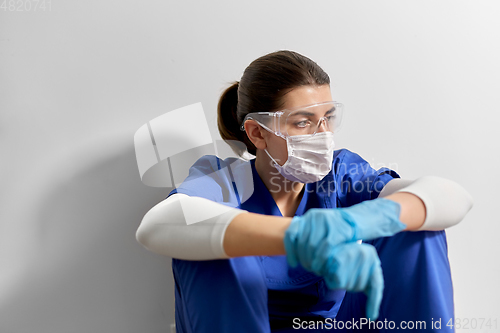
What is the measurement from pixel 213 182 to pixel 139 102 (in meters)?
0.44

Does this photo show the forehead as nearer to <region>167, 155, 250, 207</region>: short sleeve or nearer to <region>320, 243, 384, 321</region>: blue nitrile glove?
<region>167, 155, 250, 207</region>: short sleeve

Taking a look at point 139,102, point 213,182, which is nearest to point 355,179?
point 213,182

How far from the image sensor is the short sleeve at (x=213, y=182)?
1.13 m

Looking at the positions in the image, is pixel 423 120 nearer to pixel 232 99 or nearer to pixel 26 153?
pixel 232 99

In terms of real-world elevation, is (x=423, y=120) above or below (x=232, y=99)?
below

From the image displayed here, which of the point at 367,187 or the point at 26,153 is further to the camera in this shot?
the point at 26,153

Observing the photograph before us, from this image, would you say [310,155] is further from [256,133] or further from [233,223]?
[233,223]

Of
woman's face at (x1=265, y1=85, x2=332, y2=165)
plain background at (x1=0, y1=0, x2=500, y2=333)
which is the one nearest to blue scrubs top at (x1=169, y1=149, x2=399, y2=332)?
woman's face at (x1=265, y1=85, x2=332, y2=165)

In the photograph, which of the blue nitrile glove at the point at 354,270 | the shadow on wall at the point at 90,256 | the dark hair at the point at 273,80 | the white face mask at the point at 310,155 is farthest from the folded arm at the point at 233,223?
the shadow on wall at the point at 90,256

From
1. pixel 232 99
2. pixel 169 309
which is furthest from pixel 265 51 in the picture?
pixel 169 309

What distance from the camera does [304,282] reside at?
119 cm

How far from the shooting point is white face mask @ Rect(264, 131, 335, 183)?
1.18 m

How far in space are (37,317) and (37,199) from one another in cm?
39

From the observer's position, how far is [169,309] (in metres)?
1.55
